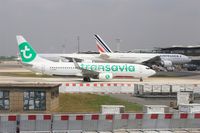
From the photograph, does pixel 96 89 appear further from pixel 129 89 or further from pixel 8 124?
pixel 8 124

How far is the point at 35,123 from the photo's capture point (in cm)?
1603

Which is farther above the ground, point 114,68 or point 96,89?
point 114,68

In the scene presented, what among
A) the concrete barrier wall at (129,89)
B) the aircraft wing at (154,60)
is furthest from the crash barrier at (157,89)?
the aircraft wing at (154,60)

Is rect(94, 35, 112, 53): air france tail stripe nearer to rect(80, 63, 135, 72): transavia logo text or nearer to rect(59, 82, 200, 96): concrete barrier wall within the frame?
rect(80, 63, 135, 72): transavia logo text

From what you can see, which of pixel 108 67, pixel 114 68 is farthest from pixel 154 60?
pixel 108 67

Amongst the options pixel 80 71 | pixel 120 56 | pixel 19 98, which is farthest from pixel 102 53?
pixel 19 98

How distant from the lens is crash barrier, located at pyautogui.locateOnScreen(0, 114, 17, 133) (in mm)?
15672

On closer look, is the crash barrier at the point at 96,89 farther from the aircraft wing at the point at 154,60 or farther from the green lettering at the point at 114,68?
the aircraft wing at the point at 154,60

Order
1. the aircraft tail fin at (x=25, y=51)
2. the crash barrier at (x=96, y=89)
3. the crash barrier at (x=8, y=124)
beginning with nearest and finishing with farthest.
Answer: the crash barrier at (x=8, y=124) < the crash barrier at (x=96, y=89) < the aircraft tail fin at (x=25, y=51)

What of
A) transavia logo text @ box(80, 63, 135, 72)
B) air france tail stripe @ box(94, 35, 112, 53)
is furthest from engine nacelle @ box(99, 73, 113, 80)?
air france tail stripe @ box(94, 35, 112, 53)

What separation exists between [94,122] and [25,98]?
7.94 m

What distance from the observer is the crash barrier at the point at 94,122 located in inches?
625

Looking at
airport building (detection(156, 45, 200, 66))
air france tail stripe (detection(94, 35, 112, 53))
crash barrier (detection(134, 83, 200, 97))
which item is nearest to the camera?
crash barrier (detection(134, 83, 200, 97))

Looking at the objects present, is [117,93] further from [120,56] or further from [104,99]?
[120,56]
